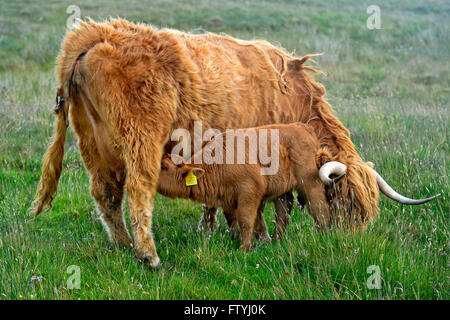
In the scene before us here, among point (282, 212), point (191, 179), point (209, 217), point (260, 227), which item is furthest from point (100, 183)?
point (282, 212)

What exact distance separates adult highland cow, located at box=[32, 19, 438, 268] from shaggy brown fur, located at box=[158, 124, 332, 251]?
0.74ft

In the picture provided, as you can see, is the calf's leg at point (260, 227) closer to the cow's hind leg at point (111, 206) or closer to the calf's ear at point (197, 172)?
the calf's ear at point (197, 172)

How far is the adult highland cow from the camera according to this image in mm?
4137

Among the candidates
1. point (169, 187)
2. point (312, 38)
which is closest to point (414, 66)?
point (312, 38)

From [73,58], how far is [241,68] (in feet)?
5.69

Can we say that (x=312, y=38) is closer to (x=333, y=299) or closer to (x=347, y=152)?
(x=347, y=152)

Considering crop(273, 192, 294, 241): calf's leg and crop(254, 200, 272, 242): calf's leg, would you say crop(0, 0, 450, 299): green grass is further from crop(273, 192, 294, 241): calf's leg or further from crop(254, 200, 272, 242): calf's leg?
crop(254, 200, 272, 242): calf's leg

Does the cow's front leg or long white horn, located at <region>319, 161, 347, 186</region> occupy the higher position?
long white horn, located at <region>319, 161, 347, 186</region>

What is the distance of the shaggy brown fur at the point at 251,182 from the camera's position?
4578mm

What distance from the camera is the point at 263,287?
370 cm

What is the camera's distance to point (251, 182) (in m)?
4.66

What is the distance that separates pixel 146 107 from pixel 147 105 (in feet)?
0.07

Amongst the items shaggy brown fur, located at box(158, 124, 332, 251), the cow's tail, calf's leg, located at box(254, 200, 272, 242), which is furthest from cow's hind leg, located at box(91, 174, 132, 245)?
calf's leg, located at box(254, 200, 272, 242)

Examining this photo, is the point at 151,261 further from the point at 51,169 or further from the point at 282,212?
the point at 282,212
